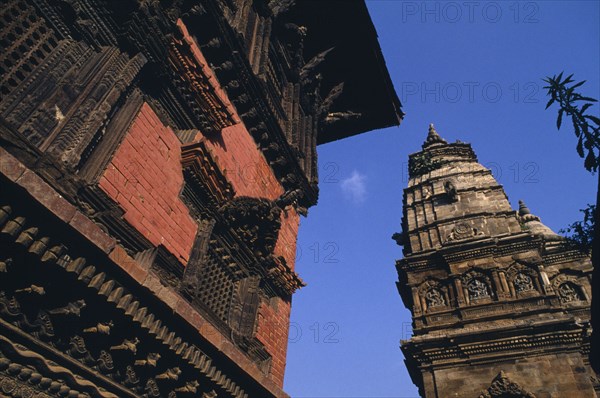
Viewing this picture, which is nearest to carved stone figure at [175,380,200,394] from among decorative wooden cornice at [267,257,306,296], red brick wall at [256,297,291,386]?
red brick wall at [256,297,291,386]

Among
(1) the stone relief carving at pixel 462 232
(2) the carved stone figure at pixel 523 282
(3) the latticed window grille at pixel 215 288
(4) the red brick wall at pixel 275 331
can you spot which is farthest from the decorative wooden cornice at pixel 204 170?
(1) the stone relief carving at pixel 462 232

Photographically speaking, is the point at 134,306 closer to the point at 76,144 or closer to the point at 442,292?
the point at 76,144

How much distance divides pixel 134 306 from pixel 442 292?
69.7 ft

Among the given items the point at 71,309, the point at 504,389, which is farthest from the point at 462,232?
the point at 71,309

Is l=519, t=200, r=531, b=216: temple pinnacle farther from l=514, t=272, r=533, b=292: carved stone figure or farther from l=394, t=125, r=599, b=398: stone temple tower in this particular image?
l=514, t=272, r=533, b=292: carved stone figure

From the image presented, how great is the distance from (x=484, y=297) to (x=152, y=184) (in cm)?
2021

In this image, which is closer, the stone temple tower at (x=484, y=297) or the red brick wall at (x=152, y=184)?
the red brick wall at (x=152, y=184)

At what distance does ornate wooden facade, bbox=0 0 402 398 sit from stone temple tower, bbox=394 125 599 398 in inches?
444

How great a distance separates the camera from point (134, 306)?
3131 mm

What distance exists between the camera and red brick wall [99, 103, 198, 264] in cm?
405

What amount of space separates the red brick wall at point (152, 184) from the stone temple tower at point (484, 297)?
12.8m

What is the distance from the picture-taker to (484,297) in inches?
821

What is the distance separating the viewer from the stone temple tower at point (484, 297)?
57.0 feet

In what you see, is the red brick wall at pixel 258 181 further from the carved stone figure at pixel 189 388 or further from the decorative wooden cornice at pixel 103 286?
the decorative wooden cornice at pixel 103 286
